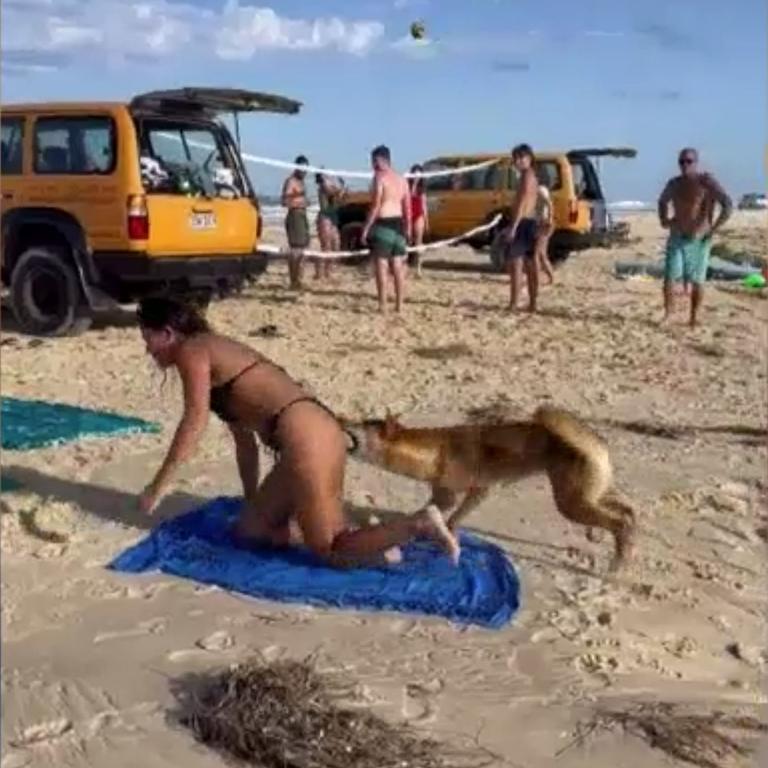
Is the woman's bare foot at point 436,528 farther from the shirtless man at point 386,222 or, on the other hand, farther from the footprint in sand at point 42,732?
the shirtless man at point 386,222

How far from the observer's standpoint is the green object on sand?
16.8m

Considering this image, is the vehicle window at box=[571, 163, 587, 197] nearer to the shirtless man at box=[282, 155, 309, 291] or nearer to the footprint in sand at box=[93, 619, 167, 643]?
the shirtless man at box=[282, 155, 309, 291]

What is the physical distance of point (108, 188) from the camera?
971 centimetres

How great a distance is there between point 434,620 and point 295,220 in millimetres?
10250

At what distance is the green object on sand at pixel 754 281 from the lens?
1683 centimetres

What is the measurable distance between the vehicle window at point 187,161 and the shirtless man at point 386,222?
1243mm

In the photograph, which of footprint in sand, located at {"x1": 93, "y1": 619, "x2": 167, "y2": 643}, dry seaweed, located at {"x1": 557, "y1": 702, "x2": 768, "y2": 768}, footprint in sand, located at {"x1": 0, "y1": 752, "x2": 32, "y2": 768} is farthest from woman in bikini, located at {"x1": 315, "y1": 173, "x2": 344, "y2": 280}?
footprint in sand, located at {"x1": 0, "y1": 752, "x2": 32, "y2": 768}

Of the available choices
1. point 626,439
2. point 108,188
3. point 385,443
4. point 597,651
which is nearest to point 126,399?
point 108,188

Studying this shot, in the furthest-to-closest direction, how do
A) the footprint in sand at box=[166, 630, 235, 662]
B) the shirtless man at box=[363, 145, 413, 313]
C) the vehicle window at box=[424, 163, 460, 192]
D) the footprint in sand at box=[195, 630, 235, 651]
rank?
the vehicle window at box=[424, 163, 460, 192] < the shirtless man at box=[363, 145, 413, 313] < the footprint in sand at box=[195, 630, 235, 651] < the footprint in sand at box=[166, 630, 235, 662]

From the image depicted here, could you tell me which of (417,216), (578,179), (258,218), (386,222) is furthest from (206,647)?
(578,179)

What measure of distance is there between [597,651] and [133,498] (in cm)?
229

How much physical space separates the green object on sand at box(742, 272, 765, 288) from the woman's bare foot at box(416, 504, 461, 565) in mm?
12796

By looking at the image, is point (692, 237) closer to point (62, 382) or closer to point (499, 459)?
point (62, 382)

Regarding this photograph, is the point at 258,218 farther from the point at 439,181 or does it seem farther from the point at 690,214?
the point at 439,181
